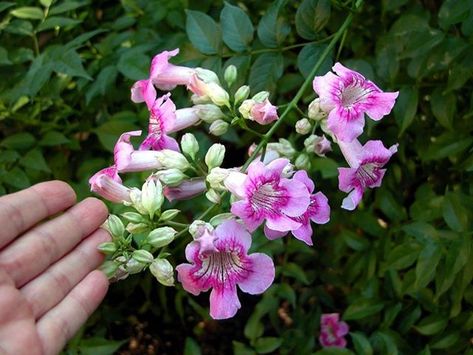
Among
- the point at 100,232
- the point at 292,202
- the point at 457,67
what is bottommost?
the point at 100,232

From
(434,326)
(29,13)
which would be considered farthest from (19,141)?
(434,326)

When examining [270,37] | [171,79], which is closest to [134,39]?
[270,37]

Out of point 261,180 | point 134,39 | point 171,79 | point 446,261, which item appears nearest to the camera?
point 261,180

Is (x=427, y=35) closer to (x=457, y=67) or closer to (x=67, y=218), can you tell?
(x=457, y=67)

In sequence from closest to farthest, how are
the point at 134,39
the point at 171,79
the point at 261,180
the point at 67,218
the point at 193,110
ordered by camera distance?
1. the point at 261,180
2. the point at 193,110
3. the point at 171,79
4. the point at 67,218
5. the point at 134,39

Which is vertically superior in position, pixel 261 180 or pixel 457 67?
pixel 261 180

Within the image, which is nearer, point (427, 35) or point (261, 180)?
point (261, 180)

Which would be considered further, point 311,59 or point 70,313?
point 311,59

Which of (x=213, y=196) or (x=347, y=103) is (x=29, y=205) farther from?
(x=347, y=103)
